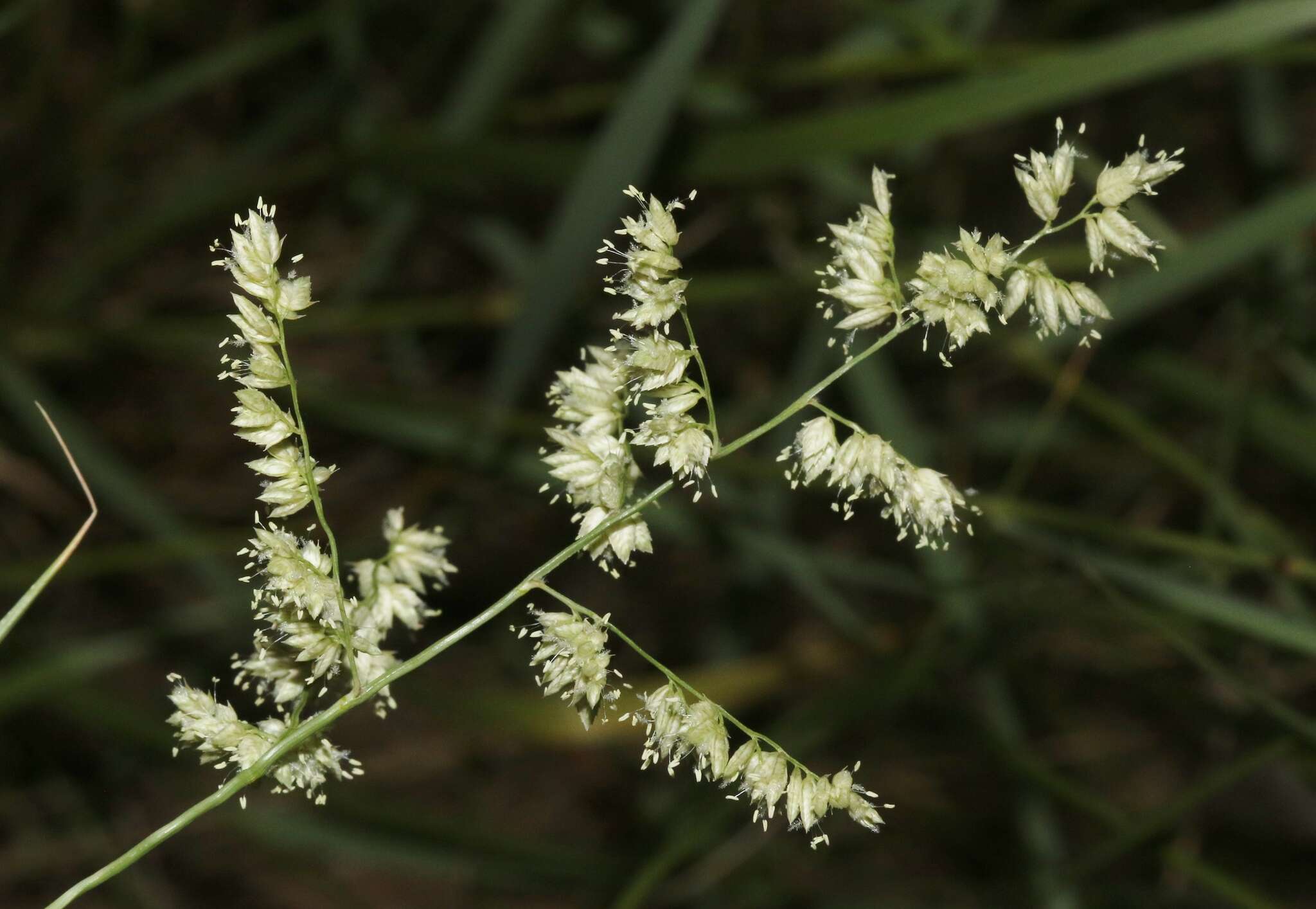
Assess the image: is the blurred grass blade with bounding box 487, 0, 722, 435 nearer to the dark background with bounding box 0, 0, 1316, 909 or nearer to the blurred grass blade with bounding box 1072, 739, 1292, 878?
the dark background with bounding box 0, 0, 1316, 909

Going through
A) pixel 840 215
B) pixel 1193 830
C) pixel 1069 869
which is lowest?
pixel 1069 869

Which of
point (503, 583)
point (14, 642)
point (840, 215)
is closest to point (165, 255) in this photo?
point (14, 642)

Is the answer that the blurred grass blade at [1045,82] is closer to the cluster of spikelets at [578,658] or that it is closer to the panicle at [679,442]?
the panicle at [679,442]

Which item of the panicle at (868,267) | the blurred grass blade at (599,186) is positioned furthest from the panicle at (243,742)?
the blurred grass blade at (599,186)

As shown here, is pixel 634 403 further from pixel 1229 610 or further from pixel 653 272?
pixel 1229 610

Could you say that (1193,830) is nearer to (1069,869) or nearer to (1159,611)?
(1069,869)

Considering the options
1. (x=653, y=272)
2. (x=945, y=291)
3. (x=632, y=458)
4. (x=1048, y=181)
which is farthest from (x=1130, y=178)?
(x=632, y=458)
